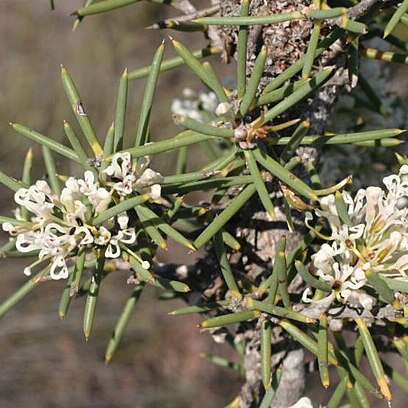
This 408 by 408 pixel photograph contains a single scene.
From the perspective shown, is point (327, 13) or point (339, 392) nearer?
point (327, 13)

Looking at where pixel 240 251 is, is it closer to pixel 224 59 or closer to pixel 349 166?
pixel 224 59

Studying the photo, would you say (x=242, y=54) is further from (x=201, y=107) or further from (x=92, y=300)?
(x=201, y=107)

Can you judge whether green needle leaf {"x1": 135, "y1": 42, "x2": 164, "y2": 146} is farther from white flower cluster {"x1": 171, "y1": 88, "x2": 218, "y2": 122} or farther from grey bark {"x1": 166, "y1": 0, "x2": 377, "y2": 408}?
white flower cluster {"x1": 171, "y1": 88, "x2": 218, "y2": 122}

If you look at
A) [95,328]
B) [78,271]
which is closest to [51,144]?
[78,271]

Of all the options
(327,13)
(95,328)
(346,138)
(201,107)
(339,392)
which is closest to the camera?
(327,13)

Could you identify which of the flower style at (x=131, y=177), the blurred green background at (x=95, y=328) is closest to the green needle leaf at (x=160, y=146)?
the flower style at (x=131, y=177)

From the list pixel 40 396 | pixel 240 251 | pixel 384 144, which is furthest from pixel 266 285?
pixel 40 396

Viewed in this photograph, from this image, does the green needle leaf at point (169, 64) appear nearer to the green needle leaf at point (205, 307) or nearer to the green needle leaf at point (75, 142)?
the green needle leaf at point (75, 142)
